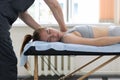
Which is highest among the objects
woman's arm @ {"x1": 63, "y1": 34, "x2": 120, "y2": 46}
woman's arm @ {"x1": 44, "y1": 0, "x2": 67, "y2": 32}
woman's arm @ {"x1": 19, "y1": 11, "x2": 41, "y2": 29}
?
woman's arm @ {"x1": 44, "y1": 0, "x2": 67, "y2": 32}

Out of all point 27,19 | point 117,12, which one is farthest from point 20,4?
point 117,12

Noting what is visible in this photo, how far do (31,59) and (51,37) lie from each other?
1221 millimetres

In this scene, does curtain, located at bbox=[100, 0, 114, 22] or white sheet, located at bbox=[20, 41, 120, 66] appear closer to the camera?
white sheet, located at bbox=[20, 41, 120, 66]

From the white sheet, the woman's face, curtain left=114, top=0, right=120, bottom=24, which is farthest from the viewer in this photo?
curtain left=114, top=0, right=120, bottom=24

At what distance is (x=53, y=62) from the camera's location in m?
3.23

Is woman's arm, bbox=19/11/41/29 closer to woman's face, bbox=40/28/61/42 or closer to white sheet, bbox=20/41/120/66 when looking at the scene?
woman's face, bbox=40/28/61/42

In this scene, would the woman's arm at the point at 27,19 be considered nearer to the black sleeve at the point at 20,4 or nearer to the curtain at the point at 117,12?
the black sleeve at the point at 20,4

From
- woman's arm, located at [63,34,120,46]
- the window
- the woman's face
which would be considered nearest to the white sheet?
woman's arm, located at [63,34,120,46]

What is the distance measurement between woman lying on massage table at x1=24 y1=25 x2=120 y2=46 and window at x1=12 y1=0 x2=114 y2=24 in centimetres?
116

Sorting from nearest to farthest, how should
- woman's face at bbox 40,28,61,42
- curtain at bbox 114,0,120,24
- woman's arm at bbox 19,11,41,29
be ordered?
1. woman's face at bbox 40,28,61,42
2. woman's arm at bbox 19,11,41,29
3. curtain at bbox 114,0,120,24

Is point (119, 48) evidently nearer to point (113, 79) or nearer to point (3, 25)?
point (3, 25)

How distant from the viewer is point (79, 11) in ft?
11.2

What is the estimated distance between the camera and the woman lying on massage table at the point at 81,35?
1.88m

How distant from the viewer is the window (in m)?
3.33
